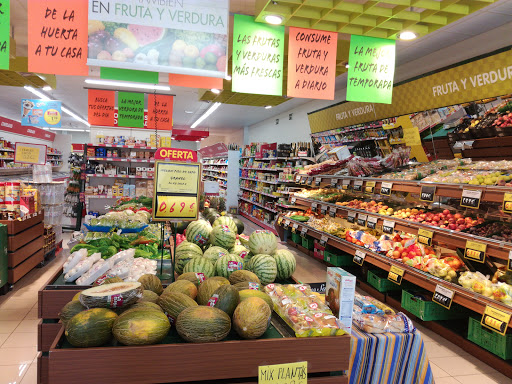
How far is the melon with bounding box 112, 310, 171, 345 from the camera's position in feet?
3.95

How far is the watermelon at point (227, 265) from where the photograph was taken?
200 cm

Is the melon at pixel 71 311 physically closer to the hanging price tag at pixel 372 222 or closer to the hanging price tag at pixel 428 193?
the hanging price tag at pixel 428 193

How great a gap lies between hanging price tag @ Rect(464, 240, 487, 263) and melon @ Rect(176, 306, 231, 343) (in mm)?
2903

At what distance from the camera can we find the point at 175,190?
6.95 ft

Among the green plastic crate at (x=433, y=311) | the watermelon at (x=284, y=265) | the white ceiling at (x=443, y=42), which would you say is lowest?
the green plastic crate at (x=433, y=311)

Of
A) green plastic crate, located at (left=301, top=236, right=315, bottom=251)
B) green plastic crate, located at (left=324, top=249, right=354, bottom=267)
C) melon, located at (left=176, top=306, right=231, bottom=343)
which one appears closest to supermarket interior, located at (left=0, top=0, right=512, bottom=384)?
melon, located at (left=176, top=306, right=231, bottom=343)

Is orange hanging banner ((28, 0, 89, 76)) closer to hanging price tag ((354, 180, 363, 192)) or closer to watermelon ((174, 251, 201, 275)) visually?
watermelon ((174, 251, 201, 275))

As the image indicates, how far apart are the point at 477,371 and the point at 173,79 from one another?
4.68 meters

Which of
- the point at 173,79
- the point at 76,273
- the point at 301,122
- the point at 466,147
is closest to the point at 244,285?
the point at 76,273

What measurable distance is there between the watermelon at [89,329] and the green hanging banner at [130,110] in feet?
24.3

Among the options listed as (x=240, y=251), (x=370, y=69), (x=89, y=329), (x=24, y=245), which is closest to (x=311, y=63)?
(x=370, y=69)

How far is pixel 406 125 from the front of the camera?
595cm

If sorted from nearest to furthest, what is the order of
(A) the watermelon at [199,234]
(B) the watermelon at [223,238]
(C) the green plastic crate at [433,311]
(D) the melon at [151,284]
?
(D) the melon at [151,284] → (B) the watermelon at [223,238] → (A) the watermelon at [199,234] → (C) the green plastic crate at [433,311]

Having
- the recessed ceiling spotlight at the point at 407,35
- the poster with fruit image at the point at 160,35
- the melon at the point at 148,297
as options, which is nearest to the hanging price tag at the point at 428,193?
the recessed ceiling spotlight at the point at 407,35
